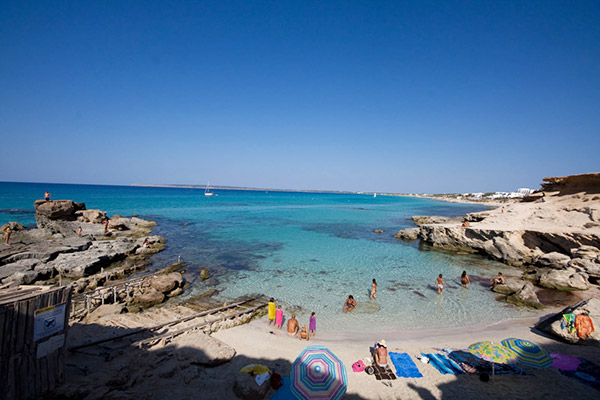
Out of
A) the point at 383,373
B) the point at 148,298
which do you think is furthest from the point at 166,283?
the point at 383,373

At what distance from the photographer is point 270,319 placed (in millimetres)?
12844

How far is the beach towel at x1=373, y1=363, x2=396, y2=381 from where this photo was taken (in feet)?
28.5

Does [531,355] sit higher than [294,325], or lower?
higher

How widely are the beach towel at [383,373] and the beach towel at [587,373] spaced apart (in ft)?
18.4

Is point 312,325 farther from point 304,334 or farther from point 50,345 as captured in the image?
point 50,345

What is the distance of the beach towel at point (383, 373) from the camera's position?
342 inches

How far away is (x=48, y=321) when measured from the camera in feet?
20.2

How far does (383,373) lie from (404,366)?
0.92 metres

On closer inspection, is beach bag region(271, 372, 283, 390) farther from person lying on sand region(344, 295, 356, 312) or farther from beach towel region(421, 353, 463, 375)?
person lying on sand region(344, 295, 356, 312)

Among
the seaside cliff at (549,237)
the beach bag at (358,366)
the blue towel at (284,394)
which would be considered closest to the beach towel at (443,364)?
the beach bag at (358,366)

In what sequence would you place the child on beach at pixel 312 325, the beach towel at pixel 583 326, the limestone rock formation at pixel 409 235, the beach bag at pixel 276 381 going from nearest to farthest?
the beach bag at pixel 276 381, the beach towel at pixel 583 326, the child on beach at pixel 312 325, the limestone rock formation at pixel 409 235

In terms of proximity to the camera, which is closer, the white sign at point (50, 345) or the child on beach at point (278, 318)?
the white sign at point (50, 345)

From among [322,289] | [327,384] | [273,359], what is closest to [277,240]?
[322,289]

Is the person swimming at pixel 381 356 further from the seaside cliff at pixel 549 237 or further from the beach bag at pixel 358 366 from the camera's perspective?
the seaside cliff at pixel 549 237
